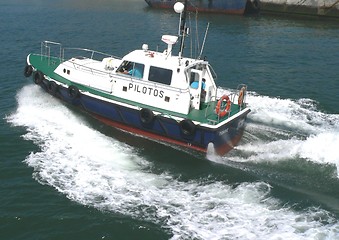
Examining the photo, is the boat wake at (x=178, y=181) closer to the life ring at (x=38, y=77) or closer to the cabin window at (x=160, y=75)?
the life ring at (x=38, y=77)

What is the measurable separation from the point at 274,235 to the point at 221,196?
7.39ft

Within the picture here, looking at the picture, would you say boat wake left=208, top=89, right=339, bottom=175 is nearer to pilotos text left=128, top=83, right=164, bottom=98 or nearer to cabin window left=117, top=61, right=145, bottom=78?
pilotos text left=128, top=83, right=164, bottom=98

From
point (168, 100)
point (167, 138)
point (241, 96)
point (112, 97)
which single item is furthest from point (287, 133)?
point (112, 97)

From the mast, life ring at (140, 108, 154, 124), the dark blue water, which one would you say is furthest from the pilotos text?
the dark blue water

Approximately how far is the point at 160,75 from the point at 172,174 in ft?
13.4

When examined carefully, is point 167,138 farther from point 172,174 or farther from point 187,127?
point 172,174

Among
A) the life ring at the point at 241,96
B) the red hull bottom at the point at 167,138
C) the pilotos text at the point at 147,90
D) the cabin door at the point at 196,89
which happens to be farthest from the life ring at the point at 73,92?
the life ring at the point at 241,96

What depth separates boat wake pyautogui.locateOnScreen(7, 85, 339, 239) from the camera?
36.8 feet

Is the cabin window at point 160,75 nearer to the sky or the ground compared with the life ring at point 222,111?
nearer to the sky

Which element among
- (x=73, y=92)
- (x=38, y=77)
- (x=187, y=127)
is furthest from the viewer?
(x=38, y=77)

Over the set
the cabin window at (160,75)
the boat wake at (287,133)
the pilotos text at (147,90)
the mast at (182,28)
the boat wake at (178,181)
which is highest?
the mast at (182,28)

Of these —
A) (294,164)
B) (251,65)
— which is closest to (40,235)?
(294,164)

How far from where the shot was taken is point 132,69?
16.5 meters

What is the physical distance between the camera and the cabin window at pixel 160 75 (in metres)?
15.8
